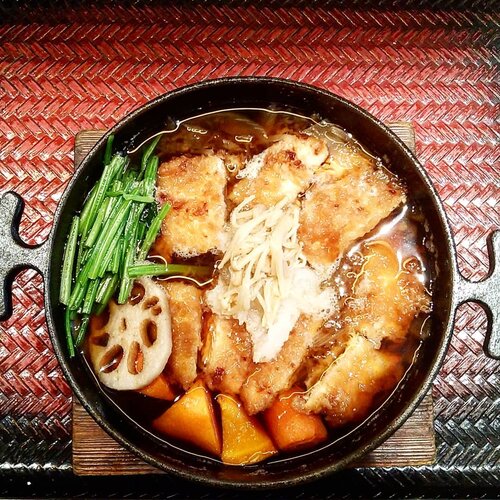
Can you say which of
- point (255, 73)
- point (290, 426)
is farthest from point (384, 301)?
point (255, 73)

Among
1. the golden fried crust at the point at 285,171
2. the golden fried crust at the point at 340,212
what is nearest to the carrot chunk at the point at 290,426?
the golden fried crust at the point at 340,212

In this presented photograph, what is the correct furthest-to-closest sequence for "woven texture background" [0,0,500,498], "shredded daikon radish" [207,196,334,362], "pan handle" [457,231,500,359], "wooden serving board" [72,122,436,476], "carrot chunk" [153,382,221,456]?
"woven texture background" [0,0,500,498], "wooden serving board" [72,122,436,476], "shredded daikon radish" [207,196,334,362], "carrot chunk" [153,382,221,456], "pan handle" [457,231,500,359]

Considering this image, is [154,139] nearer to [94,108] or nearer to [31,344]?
[94,108]

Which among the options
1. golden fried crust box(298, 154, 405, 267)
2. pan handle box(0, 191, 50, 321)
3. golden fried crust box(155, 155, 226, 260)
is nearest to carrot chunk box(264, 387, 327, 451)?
golden fried crust box(298, 154, 405, 267)

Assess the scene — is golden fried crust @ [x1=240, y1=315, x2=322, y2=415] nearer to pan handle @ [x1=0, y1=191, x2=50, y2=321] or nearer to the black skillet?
the black skillet

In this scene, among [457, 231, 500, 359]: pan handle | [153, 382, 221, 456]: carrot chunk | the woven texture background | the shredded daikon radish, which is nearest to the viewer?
[457, 231, 500, 359]: pan handle

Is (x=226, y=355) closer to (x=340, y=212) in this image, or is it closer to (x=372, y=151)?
(x=340, y=212)

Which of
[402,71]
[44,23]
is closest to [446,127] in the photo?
[402,71]
